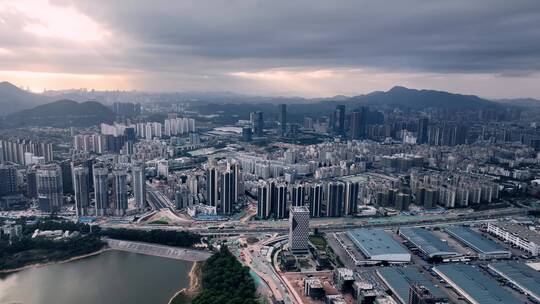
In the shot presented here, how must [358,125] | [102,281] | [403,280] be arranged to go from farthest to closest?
[358,125], [102,281], [403,280]

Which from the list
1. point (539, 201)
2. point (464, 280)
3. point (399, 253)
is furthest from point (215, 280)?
→ point (539, 201)

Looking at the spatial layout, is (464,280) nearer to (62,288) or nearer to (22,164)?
(62,288)

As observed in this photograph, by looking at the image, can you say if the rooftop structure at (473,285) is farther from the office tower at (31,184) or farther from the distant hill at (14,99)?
the distant hill at (14,99)

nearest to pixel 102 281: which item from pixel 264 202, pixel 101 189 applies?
pixel 101 189

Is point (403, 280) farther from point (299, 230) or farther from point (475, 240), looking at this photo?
point (475, 240)

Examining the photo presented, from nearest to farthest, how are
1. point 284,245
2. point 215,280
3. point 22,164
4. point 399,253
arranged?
point 215,280
point 399,253
point 284,245
point 22,164

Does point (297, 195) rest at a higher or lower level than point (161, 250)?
higher

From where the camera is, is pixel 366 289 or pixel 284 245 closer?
pixel 366 289

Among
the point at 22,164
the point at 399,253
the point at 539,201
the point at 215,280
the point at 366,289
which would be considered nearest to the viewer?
the point at 366,289
